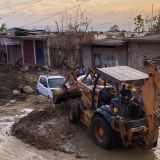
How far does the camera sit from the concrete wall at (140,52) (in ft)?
85.0

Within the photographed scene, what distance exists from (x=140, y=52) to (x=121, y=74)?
14378 mm

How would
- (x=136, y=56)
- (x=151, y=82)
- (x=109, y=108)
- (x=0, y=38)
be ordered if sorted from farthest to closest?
(x=0, y=38) < (x=136, y=56) < (x=109, y=108) < (x=151, y=82)

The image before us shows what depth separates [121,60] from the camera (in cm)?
2892

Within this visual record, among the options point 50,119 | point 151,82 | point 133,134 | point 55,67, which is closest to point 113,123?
point 133,134

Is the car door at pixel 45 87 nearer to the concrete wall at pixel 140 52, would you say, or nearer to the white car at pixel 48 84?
the white car at pixel 48 84

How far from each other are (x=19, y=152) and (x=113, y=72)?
4.11 metres

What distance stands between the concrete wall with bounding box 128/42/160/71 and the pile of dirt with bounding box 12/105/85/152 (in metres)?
10.8

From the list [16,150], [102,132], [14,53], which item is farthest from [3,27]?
[102,132]

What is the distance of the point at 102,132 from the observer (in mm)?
13305

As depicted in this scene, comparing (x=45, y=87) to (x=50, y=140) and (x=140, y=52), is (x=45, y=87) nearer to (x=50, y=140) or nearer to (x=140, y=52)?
(x=140, y=52)

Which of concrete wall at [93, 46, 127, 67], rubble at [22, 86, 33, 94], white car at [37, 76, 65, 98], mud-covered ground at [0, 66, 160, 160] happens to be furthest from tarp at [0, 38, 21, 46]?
mud-covered ground at [0, 66, 160, 160]

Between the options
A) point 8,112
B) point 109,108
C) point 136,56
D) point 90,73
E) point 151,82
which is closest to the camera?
point 151,82

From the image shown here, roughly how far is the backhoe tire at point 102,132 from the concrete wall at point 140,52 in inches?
523

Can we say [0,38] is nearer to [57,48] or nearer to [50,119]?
[57,48]
